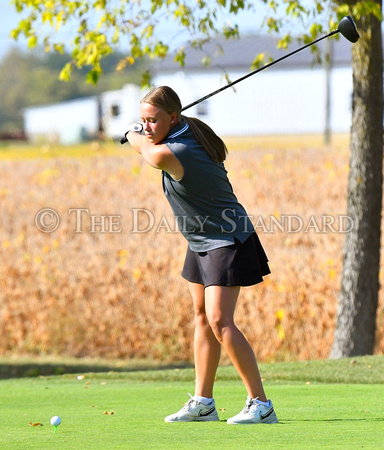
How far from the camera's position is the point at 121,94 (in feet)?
203

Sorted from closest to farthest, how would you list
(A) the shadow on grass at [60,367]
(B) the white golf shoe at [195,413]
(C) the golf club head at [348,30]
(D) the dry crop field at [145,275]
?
(B) the white golf shoe at [195,413]
(C) the golf club head at [348,30]
(A) the shadow on grass at [60,367]
(D) the dry crop field at [145,275]

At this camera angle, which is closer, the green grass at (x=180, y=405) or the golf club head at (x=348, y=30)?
the green grass at (x=180, y=405)

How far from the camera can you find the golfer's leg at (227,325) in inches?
183

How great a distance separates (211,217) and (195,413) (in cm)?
111

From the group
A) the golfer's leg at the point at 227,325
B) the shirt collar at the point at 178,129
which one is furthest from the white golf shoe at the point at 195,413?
the shirt collar at the point at 178,129

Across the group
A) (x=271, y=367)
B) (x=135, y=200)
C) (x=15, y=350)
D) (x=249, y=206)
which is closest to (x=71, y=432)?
(x=271, y=367)

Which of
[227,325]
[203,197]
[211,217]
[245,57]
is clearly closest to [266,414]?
[227,325]

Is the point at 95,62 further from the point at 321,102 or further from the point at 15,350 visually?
the point at 321,102

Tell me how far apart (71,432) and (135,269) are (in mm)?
8676

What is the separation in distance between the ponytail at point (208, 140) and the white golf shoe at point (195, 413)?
4.48ft

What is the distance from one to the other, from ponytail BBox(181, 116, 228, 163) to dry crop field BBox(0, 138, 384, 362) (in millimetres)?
6499

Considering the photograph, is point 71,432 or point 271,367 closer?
point 71,432

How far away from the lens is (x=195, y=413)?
4.86 m

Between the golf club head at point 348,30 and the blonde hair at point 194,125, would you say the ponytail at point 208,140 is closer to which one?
the blonde hair at point 194,125
